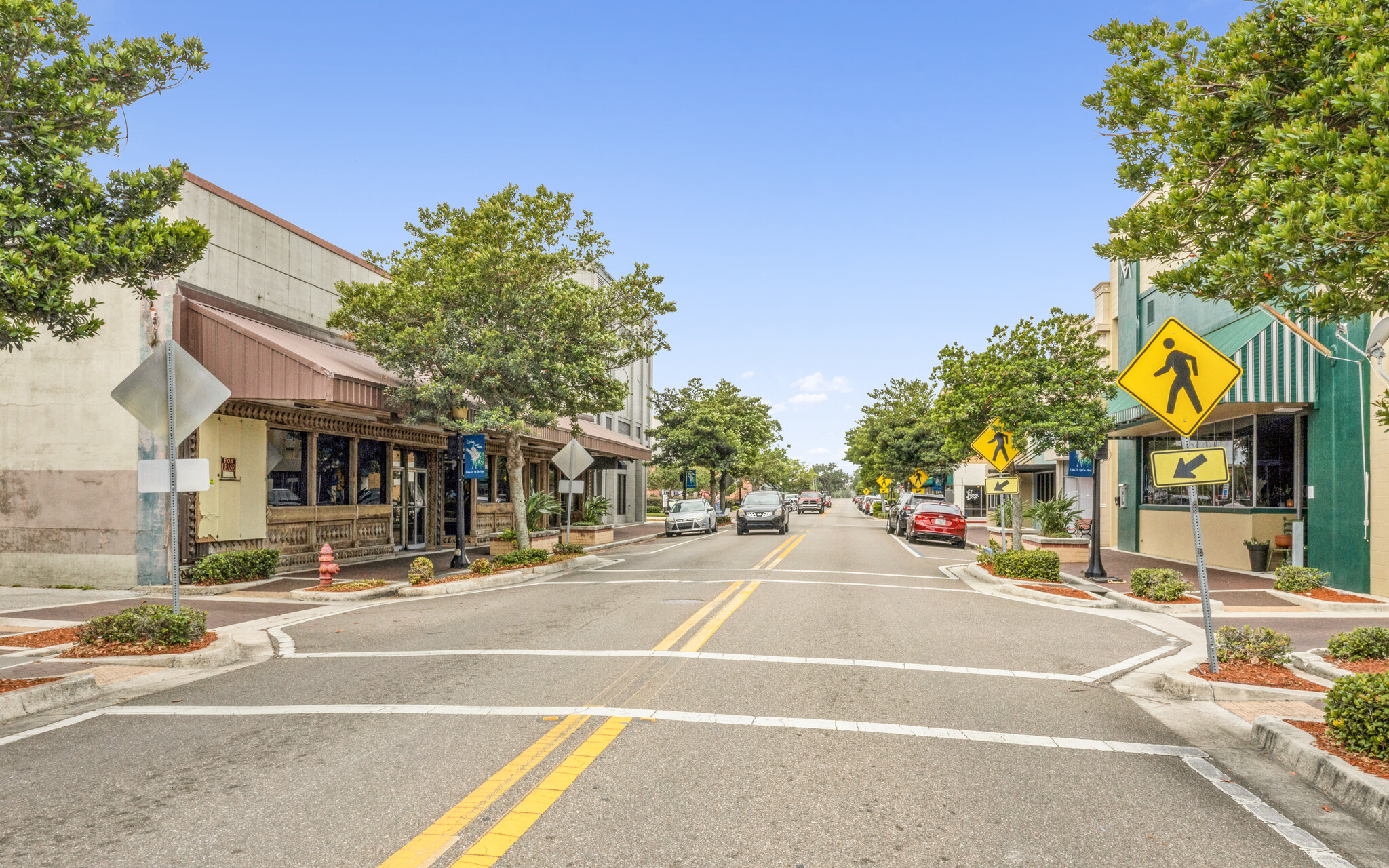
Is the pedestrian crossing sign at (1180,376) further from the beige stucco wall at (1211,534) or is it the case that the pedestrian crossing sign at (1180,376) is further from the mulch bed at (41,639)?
the beige stucco wall at (1211,534)

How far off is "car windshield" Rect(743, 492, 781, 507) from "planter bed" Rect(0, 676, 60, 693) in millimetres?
29945

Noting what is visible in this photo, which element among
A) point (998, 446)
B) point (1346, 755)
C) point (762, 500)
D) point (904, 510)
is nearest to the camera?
point (1346, 755)

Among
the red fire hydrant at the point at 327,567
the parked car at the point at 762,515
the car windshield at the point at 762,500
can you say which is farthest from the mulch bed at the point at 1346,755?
the car windshield at the point at 762,500

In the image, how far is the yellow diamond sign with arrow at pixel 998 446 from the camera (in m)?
17.6

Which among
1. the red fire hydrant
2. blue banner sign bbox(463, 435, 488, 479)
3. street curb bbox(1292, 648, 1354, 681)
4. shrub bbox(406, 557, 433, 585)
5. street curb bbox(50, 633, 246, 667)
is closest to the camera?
street curb bbox(1292, 648, 1354, 681)

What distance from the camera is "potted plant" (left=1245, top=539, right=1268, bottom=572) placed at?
1906cm

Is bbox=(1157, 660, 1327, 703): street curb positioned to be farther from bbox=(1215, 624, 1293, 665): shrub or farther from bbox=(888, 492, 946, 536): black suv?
bbox=(888, 492, 946, 536): black suv

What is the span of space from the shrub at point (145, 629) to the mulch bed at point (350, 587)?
5.20 meters

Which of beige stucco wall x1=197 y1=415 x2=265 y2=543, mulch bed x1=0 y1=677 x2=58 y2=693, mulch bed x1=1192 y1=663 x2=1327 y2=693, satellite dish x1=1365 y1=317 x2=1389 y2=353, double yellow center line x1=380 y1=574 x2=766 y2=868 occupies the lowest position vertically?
mulch bed x1=1192 y1=663 x2=1327 y2=693

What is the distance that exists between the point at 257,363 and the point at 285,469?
3.82 m

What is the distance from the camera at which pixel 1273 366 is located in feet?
55.4

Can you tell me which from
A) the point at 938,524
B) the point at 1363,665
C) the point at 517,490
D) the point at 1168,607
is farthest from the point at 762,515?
the point at 1363,665

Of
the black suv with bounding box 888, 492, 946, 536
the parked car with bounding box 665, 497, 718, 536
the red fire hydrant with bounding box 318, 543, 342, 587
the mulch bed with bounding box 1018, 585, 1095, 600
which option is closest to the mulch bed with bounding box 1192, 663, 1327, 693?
the mulch bed with bounding box 1018, 585, 1095, 600

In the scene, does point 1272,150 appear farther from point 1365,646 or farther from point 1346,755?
point 1365,646
